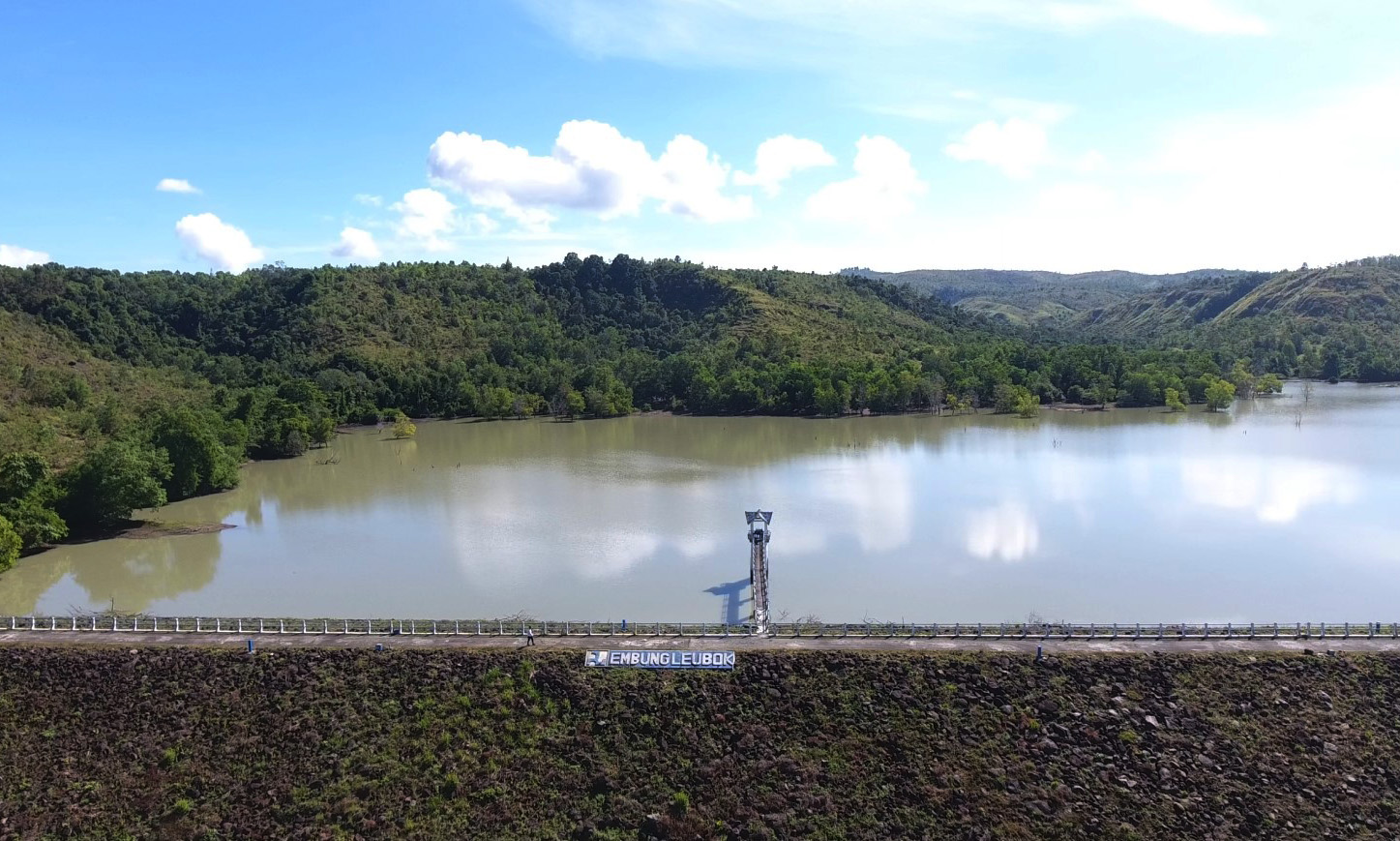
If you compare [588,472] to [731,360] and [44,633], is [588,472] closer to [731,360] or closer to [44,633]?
[44,633]

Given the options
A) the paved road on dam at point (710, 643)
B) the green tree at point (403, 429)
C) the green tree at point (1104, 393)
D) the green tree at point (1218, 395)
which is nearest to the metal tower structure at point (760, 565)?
the paved road on dam at point (710, 643)

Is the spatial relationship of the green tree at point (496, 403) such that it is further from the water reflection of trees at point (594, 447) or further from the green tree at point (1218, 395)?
the green tree at point (1218, 395)

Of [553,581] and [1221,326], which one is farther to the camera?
[1221,326]

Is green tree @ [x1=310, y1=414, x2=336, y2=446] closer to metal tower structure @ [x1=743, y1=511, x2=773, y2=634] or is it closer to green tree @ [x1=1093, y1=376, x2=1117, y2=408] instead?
metal tower structure @ [x1=743, y1=511, x2=773, y2=634]

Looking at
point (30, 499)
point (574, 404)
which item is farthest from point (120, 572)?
point (574, 404)

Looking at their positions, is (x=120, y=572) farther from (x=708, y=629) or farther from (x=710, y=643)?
(x=710, y=643)

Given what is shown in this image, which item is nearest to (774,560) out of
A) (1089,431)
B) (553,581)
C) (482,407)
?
(553,581)

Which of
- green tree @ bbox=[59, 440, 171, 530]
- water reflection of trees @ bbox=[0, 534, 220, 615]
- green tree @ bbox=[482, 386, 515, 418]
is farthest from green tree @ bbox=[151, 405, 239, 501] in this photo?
green tree @ bbox=[482, 386, 515, 418]
